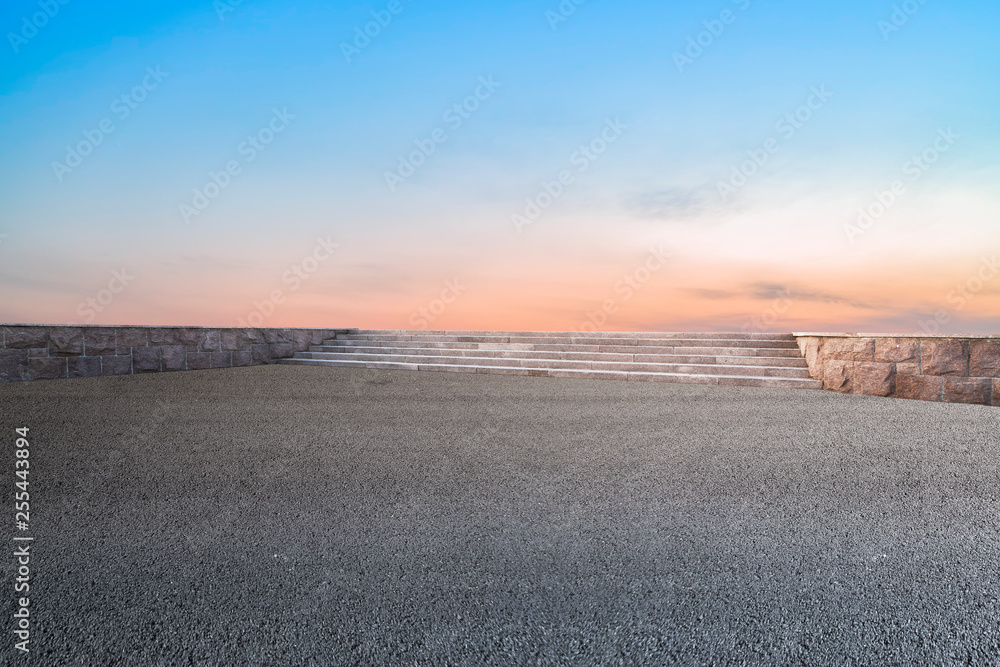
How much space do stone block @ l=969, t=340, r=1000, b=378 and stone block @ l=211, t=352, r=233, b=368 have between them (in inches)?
545

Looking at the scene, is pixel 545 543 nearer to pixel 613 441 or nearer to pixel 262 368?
pixel 613 441

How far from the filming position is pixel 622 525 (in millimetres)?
3215

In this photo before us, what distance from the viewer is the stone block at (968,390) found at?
26.3 feet

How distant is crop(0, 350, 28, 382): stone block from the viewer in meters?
9.90

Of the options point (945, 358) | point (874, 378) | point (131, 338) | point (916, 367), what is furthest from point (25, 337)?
point (945, 358)

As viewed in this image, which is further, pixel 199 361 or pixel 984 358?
pixel 199 361

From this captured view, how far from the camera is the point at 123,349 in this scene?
37.2 feet

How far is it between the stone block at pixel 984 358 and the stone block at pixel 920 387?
42 centimetres

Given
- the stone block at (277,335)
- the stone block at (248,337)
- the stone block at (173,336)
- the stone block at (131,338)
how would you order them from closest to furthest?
the stone block at (131,338)
the stone block at (173,336)
the stone block at (248,337)
the stone block at (277,335)

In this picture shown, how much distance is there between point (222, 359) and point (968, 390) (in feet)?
45.4

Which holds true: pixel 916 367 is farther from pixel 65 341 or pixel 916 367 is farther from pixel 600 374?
pixel 65 341

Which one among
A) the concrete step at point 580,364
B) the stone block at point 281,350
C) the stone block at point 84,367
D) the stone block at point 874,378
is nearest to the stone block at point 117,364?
the stone block at point 84,367

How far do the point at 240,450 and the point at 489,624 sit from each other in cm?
361

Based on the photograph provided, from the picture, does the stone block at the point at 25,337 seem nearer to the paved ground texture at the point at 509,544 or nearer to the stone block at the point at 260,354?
the stone block at the point at 260,354
